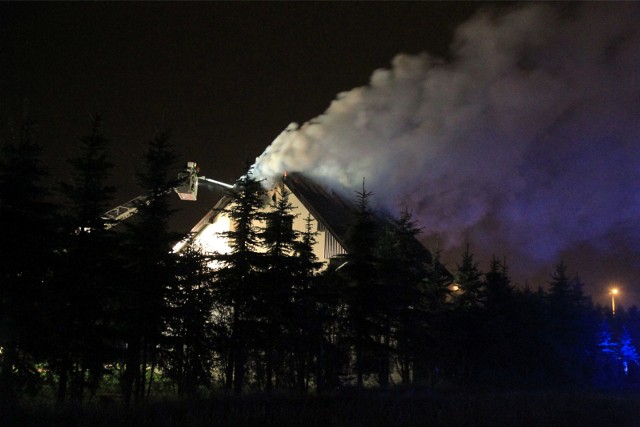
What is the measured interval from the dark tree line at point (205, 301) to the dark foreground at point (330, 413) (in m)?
2.38

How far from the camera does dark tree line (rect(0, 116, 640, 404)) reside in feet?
54.4

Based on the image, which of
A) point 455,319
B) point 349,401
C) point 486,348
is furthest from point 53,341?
point 486,348

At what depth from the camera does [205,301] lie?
22578 mm

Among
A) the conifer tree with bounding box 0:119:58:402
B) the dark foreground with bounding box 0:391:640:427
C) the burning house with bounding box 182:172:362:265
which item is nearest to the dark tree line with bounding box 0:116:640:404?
the conifer tree with bounding box 0:119:58:402

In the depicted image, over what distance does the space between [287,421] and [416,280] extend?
1479 cm

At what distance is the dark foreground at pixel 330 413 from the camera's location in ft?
44.4

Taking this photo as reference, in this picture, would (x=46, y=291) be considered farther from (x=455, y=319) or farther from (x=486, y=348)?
(x=486, y=348)

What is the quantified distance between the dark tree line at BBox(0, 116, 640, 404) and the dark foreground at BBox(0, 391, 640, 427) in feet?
7.81

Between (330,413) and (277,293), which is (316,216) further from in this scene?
(330,413)

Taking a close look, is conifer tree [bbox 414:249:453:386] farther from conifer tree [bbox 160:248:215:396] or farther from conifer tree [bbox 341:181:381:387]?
conifer tree [bbox 160:248:215:396]

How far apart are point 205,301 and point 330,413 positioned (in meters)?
8.30

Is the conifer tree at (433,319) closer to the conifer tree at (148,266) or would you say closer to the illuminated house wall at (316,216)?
the illuminated house wall at (316,216)

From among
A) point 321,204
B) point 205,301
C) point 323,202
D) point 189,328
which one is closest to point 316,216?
point 321,204

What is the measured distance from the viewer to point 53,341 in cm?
1672
